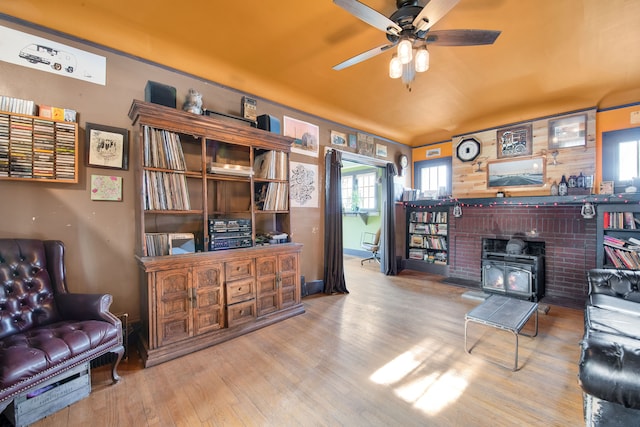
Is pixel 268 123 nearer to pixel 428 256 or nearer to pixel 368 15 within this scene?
pixel 368 15

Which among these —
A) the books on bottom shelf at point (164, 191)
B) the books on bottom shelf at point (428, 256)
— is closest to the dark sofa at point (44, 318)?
the books on bottom shelf at point (164, 191)

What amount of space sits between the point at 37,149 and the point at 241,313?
7.05 ft

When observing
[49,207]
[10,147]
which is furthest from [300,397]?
[10,147]

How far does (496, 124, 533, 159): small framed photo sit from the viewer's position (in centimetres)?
418

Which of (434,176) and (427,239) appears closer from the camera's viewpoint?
(427,239)

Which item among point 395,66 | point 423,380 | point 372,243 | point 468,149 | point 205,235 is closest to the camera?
point 423,380

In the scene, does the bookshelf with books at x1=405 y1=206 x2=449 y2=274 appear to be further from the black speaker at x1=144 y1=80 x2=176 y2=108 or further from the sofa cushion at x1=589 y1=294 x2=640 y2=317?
the black speaker at x1=144 y1=80 x2=176 y2=108

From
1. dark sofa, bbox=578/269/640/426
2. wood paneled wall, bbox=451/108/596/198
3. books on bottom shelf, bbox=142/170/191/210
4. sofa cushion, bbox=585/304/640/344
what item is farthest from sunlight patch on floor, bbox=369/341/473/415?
wood paneled wall, bbox=451/108/596/198

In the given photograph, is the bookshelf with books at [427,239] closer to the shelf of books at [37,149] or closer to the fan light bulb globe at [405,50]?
the fan light bulb globe at [405,50]

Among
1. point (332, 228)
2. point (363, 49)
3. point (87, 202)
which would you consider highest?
point (363, 49)

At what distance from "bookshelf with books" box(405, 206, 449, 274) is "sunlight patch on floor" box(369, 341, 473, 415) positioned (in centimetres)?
308

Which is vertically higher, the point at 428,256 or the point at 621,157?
the point at 621,157

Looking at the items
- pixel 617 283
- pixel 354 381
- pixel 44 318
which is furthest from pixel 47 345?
pixel 617 283

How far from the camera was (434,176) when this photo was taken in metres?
5.52
